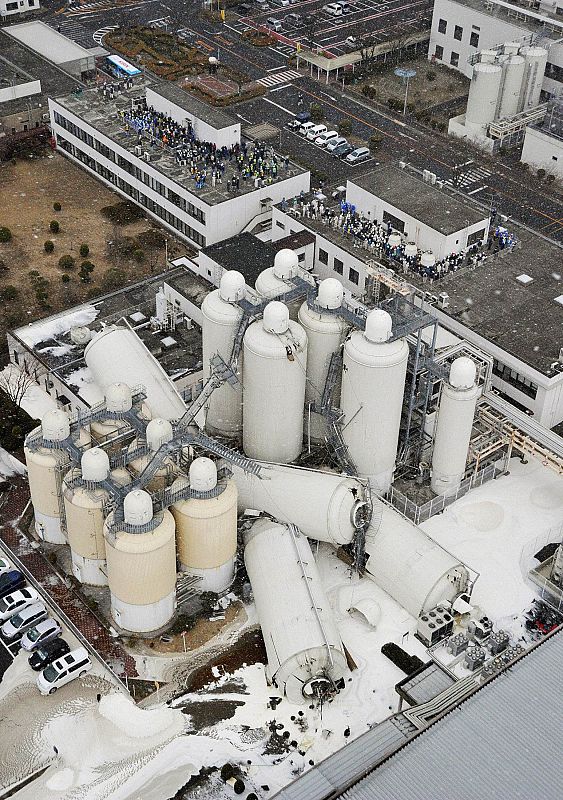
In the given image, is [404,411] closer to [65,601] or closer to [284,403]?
[284,403]

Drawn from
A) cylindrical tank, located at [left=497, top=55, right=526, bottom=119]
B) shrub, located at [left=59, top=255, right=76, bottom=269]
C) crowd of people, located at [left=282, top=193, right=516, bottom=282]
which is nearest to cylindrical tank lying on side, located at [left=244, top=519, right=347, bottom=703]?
crowd of people, located at [left=282, top=193, right=516, bottom=282]

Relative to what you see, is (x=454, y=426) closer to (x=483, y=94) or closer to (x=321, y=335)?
(x=321, y=335)

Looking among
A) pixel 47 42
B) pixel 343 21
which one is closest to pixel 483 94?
pixel 343 21

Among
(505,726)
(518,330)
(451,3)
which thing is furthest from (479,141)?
(505,726)

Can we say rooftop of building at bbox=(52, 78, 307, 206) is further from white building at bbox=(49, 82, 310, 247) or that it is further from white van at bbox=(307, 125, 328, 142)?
white van at bbox=(307, 125, 328, 142)

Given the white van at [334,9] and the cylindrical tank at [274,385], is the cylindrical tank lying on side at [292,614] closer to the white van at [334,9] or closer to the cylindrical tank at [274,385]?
the cylindrical tank at [274,385]

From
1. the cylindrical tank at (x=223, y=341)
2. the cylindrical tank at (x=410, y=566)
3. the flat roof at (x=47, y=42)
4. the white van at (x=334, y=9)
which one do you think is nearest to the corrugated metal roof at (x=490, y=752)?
the cylindrical tank at (x=410, y=566)
